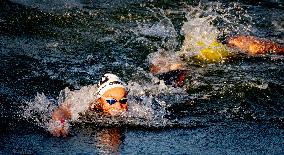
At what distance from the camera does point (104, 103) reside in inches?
322

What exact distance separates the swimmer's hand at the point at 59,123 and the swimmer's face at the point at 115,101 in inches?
25.5

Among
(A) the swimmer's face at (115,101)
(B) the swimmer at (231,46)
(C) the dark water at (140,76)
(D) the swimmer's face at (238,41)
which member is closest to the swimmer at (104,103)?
(A) the swimmer's face at (115,101)

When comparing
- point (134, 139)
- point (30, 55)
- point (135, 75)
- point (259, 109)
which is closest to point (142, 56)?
point (135, 75)

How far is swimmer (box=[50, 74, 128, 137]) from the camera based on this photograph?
7.93 metres

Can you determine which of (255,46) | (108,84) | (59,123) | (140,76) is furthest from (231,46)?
(59,123)

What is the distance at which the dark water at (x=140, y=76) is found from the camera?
7297 mm

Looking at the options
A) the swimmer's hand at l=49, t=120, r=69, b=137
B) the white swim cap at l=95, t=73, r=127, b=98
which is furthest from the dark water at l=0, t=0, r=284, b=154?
the white swim cap at l=95, t=73, r=127, b=98

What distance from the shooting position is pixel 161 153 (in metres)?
6.86

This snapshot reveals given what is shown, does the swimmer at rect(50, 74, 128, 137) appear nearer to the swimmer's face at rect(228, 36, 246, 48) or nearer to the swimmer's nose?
the swimmer's nose

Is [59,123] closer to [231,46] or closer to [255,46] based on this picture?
[231,46]

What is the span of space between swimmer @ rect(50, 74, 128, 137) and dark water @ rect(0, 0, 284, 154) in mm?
199

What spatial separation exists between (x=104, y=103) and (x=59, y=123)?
98cm

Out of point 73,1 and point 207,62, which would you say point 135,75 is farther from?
point 73,1

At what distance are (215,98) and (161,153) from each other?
2760 mm
